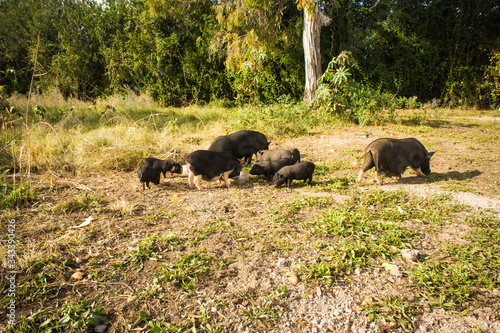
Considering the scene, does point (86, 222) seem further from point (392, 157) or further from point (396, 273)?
point (392, 157)

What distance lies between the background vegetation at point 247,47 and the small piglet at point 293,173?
6900 mm

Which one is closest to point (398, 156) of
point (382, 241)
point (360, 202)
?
point (360, 202)

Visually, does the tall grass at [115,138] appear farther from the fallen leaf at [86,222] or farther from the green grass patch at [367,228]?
the green grass patch at [367,228]

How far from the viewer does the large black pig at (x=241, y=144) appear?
6.48 m

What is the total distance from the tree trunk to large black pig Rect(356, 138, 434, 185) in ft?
22.8

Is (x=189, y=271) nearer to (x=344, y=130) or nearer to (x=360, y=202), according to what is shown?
(x=360, y=202)

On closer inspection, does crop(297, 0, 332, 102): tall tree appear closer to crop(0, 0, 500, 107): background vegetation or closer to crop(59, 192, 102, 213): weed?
crop(0, 0, 500, 107): background vegetation

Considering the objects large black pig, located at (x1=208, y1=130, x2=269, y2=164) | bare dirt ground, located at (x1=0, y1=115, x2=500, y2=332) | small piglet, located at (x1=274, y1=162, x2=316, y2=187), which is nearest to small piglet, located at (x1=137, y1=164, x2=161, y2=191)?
bare dirt ground, located at (x1=0, y1=115, x2=500, y2=332)

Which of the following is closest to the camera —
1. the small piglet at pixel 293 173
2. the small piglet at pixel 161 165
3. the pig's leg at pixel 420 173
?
the small piglet at pixel 293 173

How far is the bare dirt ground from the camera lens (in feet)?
8.55

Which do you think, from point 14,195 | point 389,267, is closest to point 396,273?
point 389,267

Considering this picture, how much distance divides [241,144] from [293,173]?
1.85 meters

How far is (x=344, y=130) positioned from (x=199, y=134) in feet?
14.0

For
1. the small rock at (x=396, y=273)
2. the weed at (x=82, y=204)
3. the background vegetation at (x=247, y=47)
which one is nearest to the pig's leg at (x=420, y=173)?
the small rock at (x=396, y=273)
